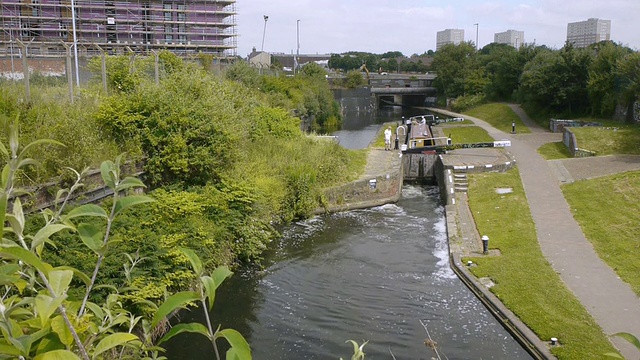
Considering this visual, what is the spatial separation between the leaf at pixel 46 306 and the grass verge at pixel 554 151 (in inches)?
1162

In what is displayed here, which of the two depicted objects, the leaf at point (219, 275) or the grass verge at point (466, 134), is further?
the grass verge at point (466, 134)

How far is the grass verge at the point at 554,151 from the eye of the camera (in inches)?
1164

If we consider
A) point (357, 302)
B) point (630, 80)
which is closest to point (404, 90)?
point (630, 80)

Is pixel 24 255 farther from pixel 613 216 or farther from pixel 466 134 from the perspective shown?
pixel 466 134

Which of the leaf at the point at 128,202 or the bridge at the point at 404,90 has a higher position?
the bridge at the point at 404,90

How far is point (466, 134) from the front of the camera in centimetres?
4019

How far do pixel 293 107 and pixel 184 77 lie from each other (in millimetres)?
26617

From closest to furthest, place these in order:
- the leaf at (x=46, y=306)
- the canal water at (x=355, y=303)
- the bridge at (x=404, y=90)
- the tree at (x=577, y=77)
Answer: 1. the leaf at (x=46, y=306)
2. the canal water at (x=355, y=303)
3. the tree at (x=577, y=77)
4. the bridge at (x=404, y=90)

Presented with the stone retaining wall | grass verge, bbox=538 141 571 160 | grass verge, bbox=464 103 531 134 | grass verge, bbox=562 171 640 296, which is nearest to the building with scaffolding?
the stone retaining wall

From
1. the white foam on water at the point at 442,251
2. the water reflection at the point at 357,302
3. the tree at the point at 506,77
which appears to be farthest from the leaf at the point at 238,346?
the tree at the point at 506,77

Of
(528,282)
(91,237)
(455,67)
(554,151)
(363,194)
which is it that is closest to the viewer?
(91,237)

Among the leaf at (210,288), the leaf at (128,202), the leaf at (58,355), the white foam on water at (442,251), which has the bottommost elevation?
the white foam on water at (442,251)

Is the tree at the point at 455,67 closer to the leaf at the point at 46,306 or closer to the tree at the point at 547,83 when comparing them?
the tree at the point at 547,83

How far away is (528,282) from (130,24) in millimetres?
49028
